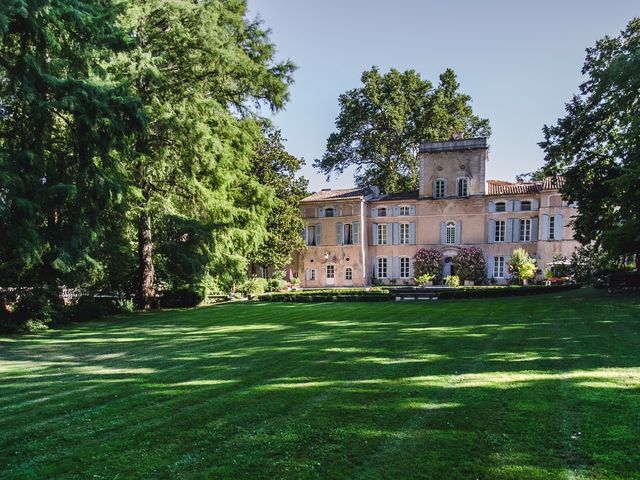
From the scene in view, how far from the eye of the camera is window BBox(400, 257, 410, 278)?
121 ft

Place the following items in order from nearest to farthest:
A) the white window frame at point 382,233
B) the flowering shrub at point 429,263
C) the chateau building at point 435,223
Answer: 1. the chateau building at point 435,223
2. the flowering shrub at point 429,263
3. the white window frame at point 382,233

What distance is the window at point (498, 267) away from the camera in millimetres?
33856

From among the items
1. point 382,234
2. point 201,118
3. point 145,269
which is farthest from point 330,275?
point 201,118

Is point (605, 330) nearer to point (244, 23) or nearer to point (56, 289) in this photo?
point (56, 289)

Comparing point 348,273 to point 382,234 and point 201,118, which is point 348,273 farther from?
point 201,118

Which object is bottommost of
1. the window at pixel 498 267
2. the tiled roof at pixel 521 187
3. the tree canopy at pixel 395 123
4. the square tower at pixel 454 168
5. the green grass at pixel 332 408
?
the green grass at pixel 332 408

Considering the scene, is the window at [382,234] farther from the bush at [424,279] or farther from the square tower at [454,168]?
the bush at [424,279]

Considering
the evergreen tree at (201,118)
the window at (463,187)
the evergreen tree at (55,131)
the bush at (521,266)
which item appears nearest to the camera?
the evergreen tree at (55,131)

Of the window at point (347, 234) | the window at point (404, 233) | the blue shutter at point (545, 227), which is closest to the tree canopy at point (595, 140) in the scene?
the blue shutter at point (545, 227)

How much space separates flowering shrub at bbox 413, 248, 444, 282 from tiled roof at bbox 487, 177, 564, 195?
621 cm

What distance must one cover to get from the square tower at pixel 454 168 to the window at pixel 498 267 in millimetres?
5186

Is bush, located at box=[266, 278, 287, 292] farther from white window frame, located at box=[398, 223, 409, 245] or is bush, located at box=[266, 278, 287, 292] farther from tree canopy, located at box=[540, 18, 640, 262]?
tree canopy, located at box=[540, 18, 640, 262]

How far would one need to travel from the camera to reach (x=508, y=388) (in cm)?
504

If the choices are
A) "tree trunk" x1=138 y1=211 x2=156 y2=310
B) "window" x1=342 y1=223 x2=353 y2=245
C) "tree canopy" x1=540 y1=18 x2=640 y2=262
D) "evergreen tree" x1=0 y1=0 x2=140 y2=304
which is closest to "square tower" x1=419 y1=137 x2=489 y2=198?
"window" x1=342 y1=223 x2=353 y2=245
